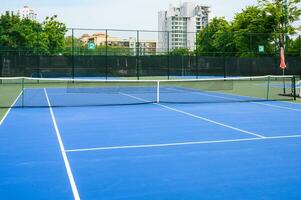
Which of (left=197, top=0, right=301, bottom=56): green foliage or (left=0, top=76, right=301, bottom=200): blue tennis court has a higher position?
(left=197, top=0, right=301, bottom=56): green foliage

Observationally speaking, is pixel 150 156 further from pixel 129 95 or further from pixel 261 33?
pixel 261 33

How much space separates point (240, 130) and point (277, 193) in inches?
201

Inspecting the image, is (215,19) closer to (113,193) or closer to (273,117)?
(273,117)

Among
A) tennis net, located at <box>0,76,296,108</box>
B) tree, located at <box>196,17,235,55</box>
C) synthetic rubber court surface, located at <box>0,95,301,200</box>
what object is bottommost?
synthetic rubber court surface, located at <box>0,95,301,200</box>

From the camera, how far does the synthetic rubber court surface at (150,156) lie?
5418mm

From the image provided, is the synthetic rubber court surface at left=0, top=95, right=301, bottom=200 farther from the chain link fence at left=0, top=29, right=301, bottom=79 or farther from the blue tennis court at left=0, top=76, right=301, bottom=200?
the chain link fence at left=0, top=29, right=301, bottom=79

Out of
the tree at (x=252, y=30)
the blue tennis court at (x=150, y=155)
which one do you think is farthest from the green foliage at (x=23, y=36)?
the blue tennis court at (x=150, y=155)

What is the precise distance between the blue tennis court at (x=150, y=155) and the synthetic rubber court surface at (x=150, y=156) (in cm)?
1

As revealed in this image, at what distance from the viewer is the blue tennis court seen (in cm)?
543

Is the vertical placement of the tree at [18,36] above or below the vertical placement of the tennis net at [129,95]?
above

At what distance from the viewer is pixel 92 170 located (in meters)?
6.39

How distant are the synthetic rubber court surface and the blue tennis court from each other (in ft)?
0.04

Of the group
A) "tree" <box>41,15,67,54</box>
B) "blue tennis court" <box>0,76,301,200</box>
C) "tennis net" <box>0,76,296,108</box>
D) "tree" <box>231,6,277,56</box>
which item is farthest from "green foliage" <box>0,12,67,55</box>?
"blue tennis court" <box>0,76,301,200</box>

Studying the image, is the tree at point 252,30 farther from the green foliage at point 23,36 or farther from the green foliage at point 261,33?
the green foliage at point 23,36
